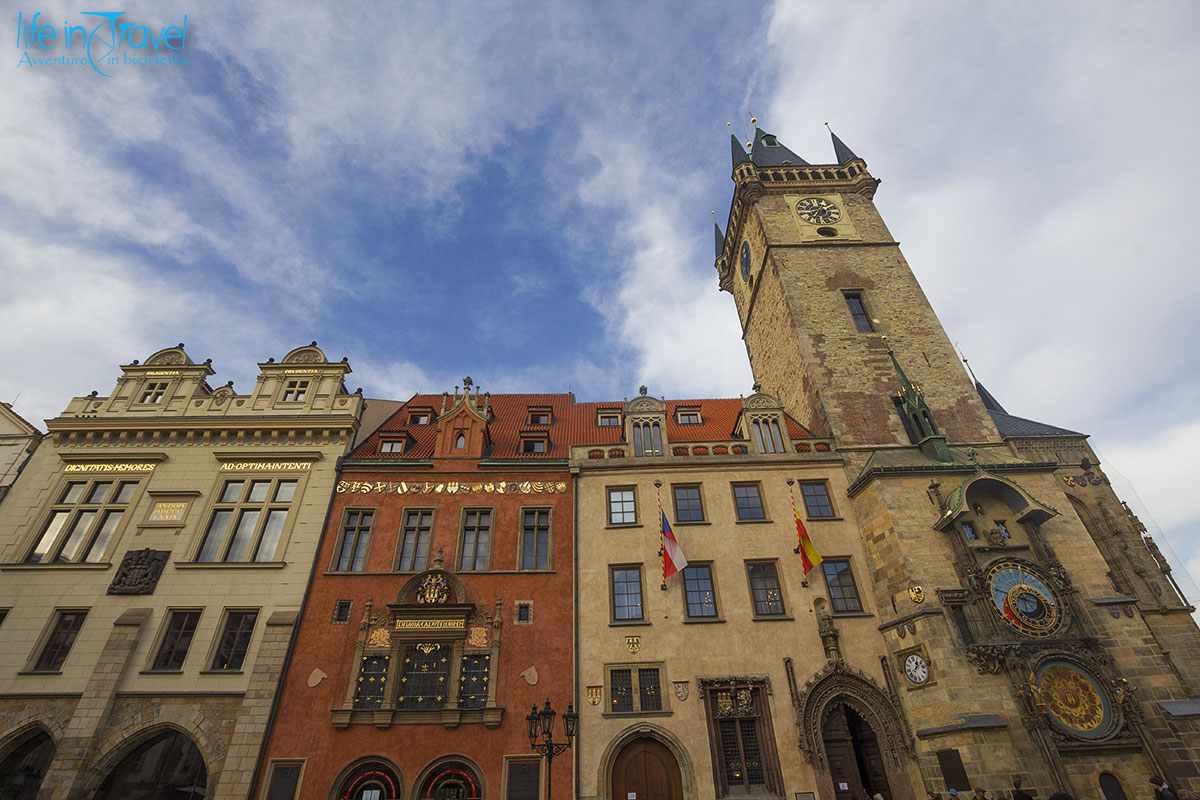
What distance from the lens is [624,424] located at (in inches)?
925

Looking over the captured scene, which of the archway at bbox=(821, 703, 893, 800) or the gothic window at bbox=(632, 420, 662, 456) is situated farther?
the gothic window at bbox=(632, 420, 662, 456)

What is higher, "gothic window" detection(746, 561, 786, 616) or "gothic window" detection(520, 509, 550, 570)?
"gothic window" detection(520, 509, 550, 570)

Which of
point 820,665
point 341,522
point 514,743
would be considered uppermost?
point 341,522

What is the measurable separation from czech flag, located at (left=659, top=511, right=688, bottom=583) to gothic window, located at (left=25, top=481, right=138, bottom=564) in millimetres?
18311

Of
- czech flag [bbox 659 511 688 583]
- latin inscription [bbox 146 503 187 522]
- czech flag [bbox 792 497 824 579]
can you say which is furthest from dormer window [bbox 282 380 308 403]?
czech flag [bbox 792 497 824 579]

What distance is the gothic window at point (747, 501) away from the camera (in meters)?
20.7

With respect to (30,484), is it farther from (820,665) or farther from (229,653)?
(820,665)

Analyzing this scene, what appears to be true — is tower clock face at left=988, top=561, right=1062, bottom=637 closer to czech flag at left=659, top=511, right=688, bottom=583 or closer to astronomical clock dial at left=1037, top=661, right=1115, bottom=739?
astronomical clock dial at left=1037, top=661, right=1115, bottom=739

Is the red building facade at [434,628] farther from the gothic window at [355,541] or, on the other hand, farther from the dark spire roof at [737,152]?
the dark spire roof at [737,152]

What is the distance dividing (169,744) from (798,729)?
1800 cm

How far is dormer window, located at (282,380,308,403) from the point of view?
23.0 metres

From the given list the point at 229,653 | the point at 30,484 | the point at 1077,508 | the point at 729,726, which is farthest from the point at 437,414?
the point at 1077,508

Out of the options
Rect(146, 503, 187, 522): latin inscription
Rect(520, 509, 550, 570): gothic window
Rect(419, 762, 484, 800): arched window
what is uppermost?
Rect(146, 503, 187, 522): latin inscription

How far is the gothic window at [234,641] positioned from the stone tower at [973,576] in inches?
655
